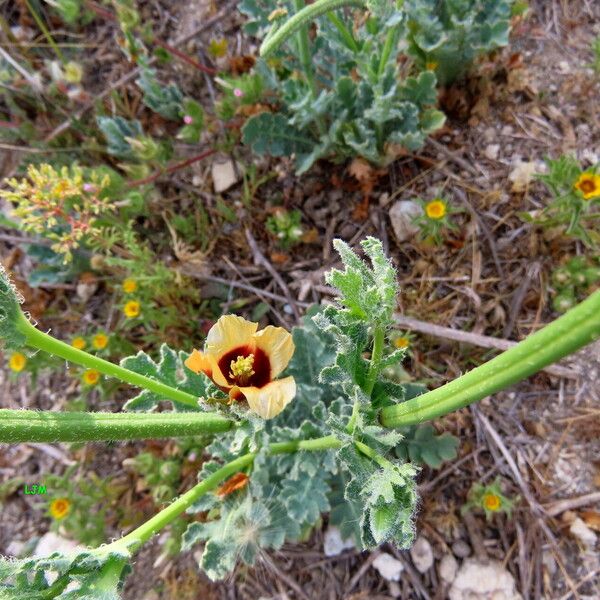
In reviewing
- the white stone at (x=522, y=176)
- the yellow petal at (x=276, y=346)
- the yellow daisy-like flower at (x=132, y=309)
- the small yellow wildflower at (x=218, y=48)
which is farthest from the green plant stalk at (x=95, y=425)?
the small yellow wildflower at (x=218, y=48)

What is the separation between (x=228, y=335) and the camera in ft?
→ 5.92

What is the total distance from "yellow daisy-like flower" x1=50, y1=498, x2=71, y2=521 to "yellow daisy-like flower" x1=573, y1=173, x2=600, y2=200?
2.86 meters

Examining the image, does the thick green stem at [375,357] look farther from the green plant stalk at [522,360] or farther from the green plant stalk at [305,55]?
the green plant stalk at [305,55]

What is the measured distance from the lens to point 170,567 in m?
2.94

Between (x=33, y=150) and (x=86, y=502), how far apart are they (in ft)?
6.66

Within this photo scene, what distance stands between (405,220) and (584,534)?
5.54 ft

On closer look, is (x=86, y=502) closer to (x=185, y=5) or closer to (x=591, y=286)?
(x=591, y=286)

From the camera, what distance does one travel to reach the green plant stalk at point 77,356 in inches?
63.2

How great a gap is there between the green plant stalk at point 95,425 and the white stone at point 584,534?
1.77 m

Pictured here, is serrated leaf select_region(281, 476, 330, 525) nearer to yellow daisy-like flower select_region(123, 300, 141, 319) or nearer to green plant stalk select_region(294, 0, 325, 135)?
yellow daisy-like flower select_region(123, 300, 141, 319)

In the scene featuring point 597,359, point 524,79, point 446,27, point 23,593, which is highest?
point 446,27

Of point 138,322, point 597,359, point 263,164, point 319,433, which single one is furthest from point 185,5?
point 597,359

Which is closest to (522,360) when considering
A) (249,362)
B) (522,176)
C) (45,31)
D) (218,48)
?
(249,362)

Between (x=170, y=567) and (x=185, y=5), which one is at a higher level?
(x=185, y=5)
